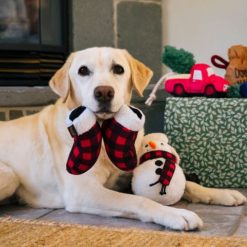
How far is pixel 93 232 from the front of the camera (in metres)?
1.39

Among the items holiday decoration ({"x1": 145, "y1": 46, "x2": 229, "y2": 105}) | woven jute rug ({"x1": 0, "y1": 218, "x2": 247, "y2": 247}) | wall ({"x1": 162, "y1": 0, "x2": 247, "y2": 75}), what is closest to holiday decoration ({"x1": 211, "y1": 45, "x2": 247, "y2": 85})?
holiday decoration ({"x1": 145, "y1": 46, "x2": 229, "y2": 105})

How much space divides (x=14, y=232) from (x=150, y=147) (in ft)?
1.78

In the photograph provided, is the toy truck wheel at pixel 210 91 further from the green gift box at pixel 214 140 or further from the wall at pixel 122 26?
the wall at pixel 122 26

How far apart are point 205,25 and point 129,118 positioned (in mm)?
1326

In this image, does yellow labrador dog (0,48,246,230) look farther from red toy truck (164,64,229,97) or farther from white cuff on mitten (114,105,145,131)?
red toy truck (164,64,229,97)

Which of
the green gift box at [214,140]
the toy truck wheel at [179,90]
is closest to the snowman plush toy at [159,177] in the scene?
the green gift box at [214,140]

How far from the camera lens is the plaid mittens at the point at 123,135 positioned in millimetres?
1522

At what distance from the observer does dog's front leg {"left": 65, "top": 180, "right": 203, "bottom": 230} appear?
4.61ft

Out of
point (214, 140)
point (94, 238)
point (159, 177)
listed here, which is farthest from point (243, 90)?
point (94, 238)

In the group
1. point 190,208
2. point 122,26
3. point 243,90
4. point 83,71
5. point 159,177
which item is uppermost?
point 122,26

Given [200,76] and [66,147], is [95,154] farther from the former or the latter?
[200,76]

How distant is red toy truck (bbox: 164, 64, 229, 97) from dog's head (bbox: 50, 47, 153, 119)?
0.40m

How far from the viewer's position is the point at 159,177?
5.30ft

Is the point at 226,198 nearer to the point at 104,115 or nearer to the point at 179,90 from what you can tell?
the point at 104,115
